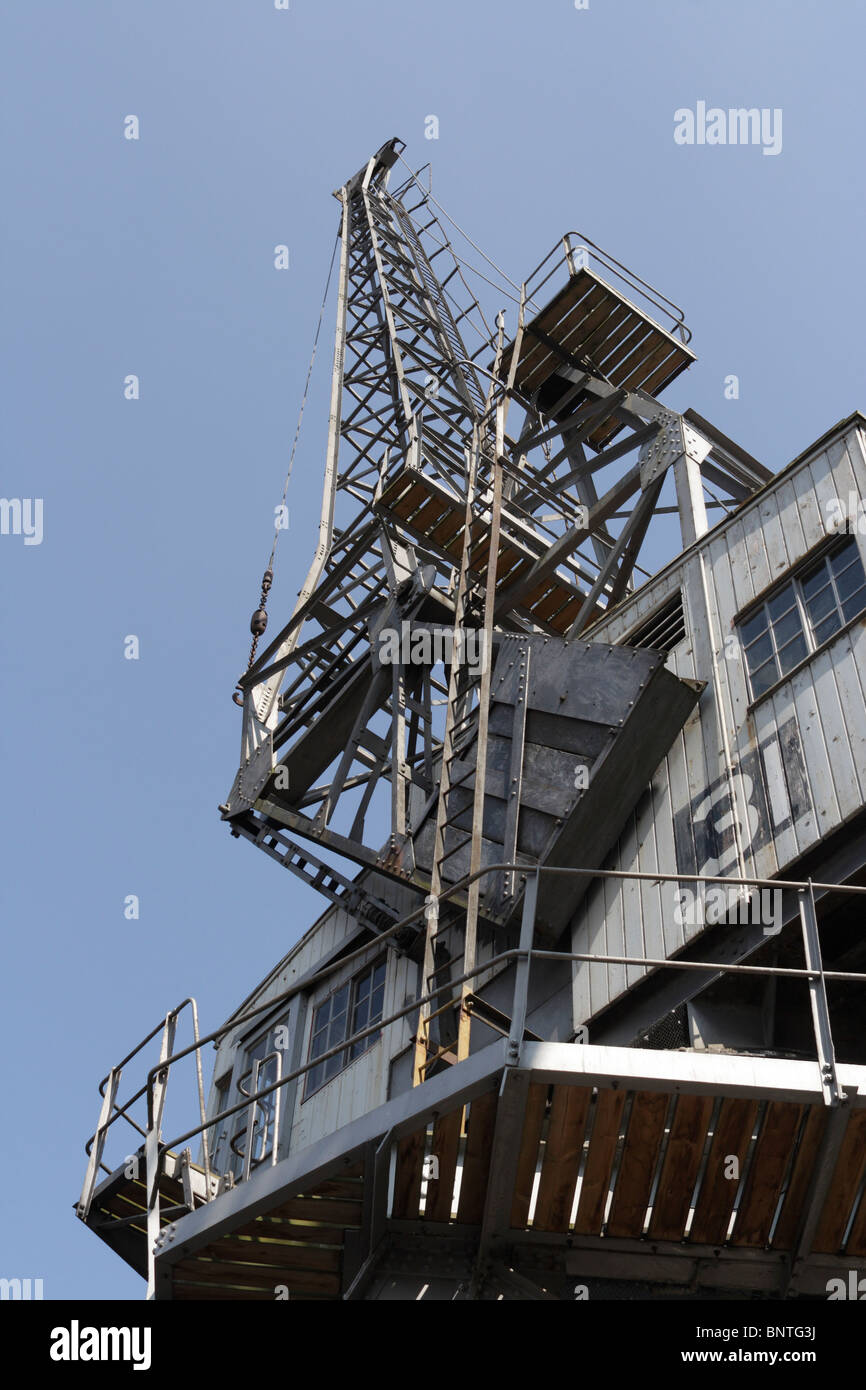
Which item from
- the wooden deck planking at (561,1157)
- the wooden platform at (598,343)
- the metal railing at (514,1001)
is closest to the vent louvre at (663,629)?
the metal railing at (514,1001)

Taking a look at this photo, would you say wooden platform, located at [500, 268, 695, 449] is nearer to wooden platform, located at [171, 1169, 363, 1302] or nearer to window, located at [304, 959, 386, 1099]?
window, located at [304, 959, 386, 1099]

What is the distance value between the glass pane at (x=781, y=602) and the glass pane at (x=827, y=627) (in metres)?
0.58

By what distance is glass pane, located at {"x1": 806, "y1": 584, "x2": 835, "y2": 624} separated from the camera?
1103 cm

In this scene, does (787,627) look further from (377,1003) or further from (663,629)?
(377,1003)

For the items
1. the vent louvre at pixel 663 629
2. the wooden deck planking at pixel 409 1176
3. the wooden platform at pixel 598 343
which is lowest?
the wooden deck planking at pixel 409 1176

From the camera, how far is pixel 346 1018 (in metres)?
15.6

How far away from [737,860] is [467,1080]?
3901 millimetres

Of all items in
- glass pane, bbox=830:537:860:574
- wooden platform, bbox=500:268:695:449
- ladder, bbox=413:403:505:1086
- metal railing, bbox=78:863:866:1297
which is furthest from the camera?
wooden platform, bbox=500:268:695:449

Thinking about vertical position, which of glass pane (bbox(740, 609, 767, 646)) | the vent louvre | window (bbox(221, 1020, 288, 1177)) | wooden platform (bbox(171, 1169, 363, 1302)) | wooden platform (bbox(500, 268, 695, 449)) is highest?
wooden platform (bbox(500, 268, 695, 449))

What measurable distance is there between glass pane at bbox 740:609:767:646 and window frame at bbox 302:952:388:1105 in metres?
6.00

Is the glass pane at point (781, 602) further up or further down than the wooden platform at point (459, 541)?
further down

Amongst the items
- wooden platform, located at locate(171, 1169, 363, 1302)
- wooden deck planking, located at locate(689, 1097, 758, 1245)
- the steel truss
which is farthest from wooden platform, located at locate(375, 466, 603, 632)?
wooden deck planking, located at locate(689, 1097, 758, 1245)

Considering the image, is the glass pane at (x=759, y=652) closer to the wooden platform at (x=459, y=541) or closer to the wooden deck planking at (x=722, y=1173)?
the wooden deck planking at (x=722, y=1173)

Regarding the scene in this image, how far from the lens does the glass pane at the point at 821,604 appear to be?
11031 millimetres
